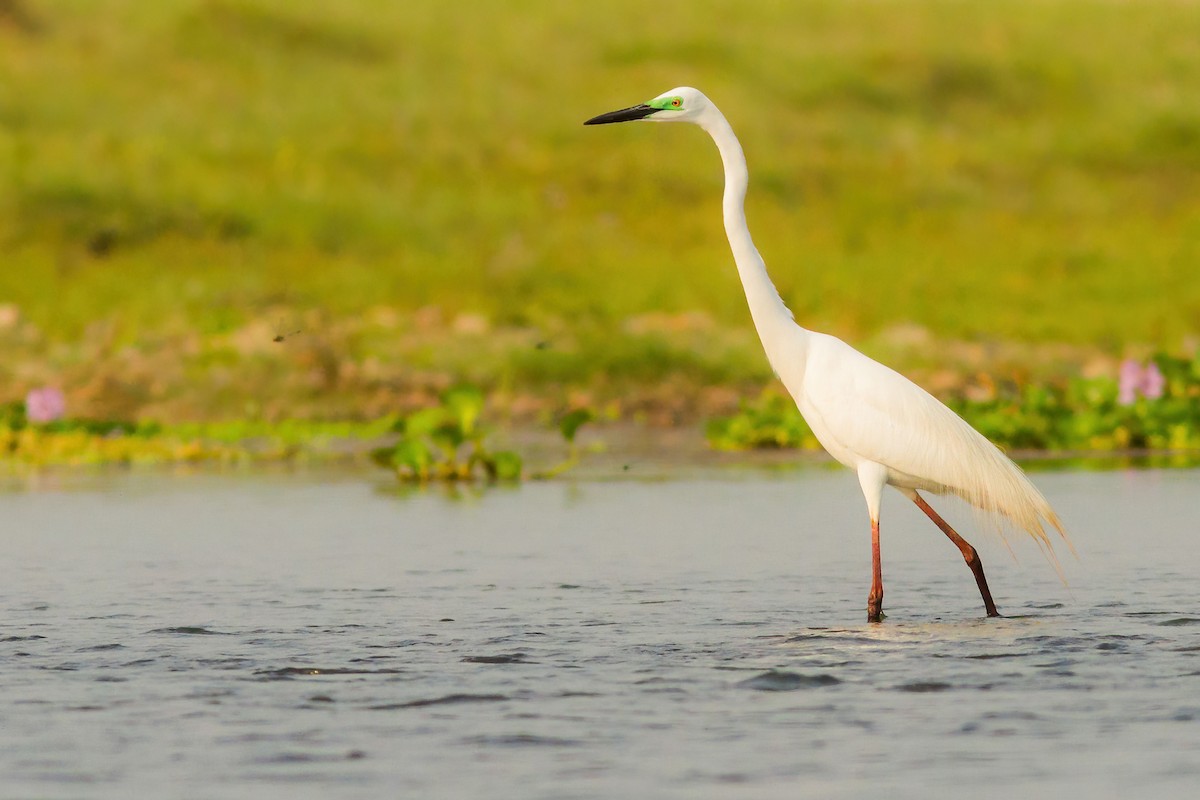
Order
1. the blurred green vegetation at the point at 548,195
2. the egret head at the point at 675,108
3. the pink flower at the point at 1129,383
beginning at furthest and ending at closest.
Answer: the blurred green vegetation at the point at 548,195 < the pink flower at the point at 1129,383 < the egret head at the point at 675,108

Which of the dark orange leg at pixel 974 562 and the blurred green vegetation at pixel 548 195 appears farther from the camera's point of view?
the blurred green vegetation at pixel 548 195

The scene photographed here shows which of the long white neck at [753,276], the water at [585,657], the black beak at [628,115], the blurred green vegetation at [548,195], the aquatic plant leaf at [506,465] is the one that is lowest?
the water at [585,657]

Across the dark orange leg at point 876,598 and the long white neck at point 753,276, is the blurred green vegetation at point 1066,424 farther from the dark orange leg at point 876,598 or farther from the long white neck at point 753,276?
the dark orange leg at point 876,598

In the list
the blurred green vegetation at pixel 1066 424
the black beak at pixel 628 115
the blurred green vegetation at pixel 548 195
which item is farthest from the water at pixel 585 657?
the blurred green vegetation at pixel 548 195

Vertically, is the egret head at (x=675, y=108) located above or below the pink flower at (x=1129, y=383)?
above

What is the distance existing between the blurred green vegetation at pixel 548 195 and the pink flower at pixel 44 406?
1.30 m

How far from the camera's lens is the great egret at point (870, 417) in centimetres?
934

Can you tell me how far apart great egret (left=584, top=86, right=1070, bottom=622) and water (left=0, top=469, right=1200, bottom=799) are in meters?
0.47

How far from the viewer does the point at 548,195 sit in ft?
97.3

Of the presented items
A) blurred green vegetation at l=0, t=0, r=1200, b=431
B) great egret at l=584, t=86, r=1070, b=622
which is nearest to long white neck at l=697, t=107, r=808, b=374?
great egret at l=584, t=86, r=1070, b=622

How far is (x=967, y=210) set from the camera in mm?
31141

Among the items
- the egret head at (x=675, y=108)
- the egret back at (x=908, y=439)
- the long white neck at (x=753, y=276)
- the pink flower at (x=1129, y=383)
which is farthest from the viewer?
the pink flower at (x=1129, y=383)

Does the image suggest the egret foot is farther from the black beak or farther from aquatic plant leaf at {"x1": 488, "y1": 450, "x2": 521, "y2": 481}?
aquatic plant leaf at {"x1": 488, "y1": 450, "x2": 521, "y2": 481}

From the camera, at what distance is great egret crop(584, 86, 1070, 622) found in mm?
9336
